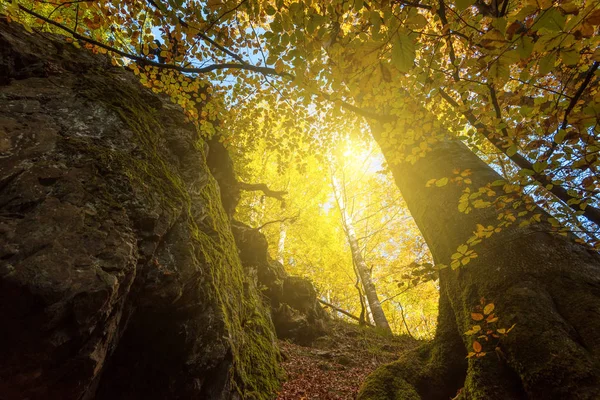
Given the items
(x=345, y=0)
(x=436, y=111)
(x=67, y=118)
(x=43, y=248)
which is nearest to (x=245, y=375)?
(x=43, y=248)

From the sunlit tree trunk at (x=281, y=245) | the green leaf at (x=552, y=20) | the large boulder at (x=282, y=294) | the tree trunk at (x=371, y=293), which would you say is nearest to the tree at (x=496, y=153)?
the green leaf at (x=552, y=20)

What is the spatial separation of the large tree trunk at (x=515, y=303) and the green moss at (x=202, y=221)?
6.70 feet

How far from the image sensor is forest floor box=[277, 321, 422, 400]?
15.7 ft

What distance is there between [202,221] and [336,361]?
481 centimetres

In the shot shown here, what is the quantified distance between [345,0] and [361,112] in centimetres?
207

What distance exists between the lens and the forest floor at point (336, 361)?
4.80m

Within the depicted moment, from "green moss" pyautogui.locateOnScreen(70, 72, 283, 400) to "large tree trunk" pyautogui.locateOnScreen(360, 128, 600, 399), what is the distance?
2.04m

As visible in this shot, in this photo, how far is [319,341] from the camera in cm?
775

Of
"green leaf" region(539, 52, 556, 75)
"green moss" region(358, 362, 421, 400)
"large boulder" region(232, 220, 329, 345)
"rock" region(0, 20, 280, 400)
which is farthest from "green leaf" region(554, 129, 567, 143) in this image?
"large boulder" region(232, 220, 329, 345)

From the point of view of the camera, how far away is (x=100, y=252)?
233cm

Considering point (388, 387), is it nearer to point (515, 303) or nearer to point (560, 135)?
point (515, 303)

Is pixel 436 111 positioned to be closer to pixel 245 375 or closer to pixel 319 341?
pixel 245 375

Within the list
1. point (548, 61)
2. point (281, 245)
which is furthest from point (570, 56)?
point (281, 245)

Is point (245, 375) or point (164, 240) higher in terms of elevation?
point (164, 240)
